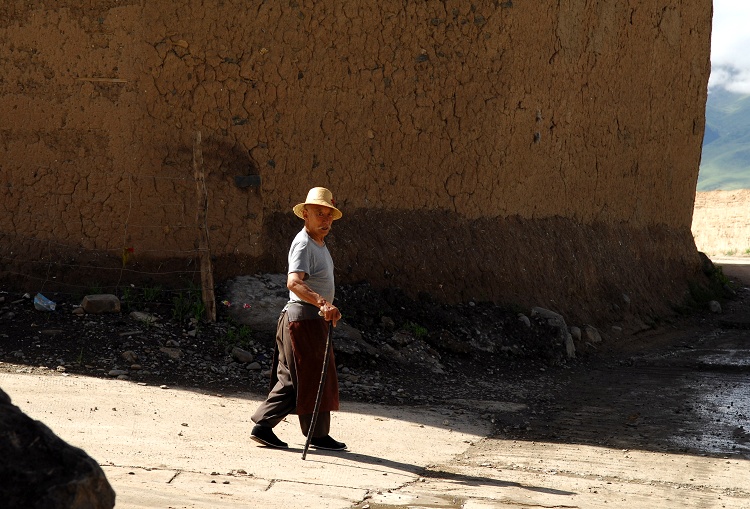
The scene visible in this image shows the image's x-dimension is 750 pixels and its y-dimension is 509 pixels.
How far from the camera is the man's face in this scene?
17.0 ft

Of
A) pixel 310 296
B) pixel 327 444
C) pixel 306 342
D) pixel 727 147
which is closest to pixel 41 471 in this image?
pixel 310 296

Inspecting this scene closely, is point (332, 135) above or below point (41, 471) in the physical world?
above

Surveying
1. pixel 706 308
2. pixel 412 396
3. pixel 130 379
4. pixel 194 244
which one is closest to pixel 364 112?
pixel 194 244

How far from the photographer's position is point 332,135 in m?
8.68

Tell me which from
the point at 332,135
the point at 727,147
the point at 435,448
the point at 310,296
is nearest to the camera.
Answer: the point at 310,296

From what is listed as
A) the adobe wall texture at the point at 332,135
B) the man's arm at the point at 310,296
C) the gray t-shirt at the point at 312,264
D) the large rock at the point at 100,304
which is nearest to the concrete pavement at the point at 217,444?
the man's arm at the point at 310,296

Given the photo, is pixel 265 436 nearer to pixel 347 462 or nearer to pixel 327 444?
pixel 327 444

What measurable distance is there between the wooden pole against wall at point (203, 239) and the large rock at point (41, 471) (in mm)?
4843

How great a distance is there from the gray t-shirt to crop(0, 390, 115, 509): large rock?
2342mm

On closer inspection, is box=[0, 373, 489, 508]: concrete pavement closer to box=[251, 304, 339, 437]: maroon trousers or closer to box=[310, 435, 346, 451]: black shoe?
box=[310, 435, 346, 451]: black shoe

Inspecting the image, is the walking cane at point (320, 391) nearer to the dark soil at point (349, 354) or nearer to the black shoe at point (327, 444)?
the black shoe at point (327, 444)

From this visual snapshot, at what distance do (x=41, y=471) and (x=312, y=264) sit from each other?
8.41ft

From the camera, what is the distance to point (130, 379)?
264 inches

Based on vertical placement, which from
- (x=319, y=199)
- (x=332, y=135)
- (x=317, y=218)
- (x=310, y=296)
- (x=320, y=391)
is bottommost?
(x=320, y=391)
